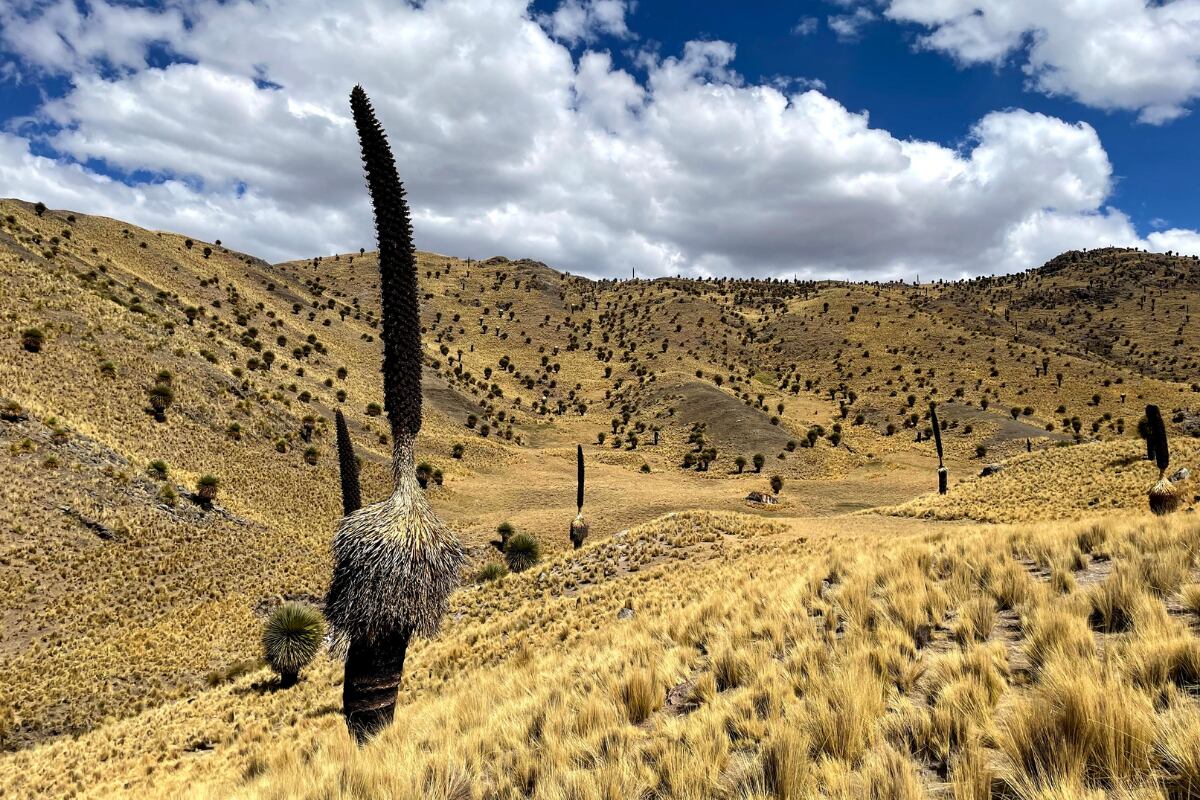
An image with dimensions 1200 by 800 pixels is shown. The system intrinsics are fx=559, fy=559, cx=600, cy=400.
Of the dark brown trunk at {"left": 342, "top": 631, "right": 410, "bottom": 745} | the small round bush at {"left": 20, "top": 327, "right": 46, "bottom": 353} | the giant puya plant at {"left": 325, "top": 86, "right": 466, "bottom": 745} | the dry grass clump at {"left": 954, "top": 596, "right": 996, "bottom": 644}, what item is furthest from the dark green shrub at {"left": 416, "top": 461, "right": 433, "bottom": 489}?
the dry grass clump at {"left": 954, "top": 596, "right": 996, "bottom": 644}

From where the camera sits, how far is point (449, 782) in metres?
5.58

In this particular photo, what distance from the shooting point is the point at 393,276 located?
37.2 feet

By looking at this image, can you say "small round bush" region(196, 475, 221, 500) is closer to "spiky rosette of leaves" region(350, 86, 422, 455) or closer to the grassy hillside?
the grassy hillside

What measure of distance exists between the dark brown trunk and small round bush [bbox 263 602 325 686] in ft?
39.3

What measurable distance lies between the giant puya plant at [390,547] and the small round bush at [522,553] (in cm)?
2190

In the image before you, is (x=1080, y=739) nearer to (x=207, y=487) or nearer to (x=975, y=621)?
(x=975, y=621)

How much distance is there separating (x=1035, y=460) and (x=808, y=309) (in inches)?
3042

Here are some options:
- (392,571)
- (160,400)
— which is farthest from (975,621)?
(160,400)

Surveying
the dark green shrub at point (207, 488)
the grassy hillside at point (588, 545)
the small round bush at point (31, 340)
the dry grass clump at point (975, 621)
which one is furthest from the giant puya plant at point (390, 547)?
the small round bush at point (31, 340)

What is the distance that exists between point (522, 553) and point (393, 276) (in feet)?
82.4

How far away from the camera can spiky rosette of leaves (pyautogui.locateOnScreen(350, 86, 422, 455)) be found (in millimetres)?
11203

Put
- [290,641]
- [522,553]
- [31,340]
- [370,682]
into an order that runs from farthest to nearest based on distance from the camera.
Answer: [31,340] < [522,553] < [290,641] < [370,682]

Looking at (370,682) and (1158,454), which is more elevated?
(1158,454)

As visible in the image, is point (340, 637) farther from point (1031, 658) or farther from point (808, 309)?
point (808, 309)
